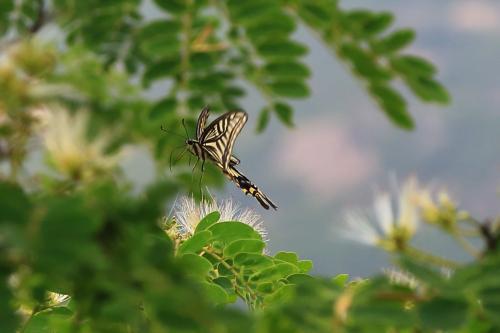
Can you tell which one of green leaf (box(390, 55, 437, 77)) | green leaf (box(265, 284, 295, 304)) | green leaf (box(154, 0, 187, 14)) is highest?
green leaf (box(154, 0, 187, 14))

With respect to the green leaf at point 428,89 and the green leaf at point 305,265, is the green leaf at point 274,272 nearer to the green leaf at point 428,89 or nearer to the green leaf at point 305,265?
the green leaf at point 305,265

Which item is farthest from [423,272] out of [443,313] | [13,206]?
[13,206]

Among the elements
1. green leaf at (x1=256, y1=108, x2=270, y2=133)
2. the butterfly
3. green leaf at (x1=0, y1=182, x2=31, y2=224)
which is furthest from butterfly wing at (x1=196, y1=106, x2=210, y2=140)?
green leaf at (x1=0, y1=182, x2=31, y2=224)

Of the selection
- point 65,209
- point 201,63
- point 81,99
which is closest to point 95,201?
point 65,209

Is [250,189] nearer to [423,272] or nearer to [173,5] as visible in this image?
[173,5]

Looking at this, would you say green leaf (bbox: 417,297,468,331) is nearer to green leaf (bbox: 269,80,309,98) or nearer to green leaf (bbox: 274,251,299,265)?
green leaf (bbox: 269,80,309,98)

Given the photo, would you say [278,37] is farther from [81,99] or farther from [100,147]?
[100,147]
